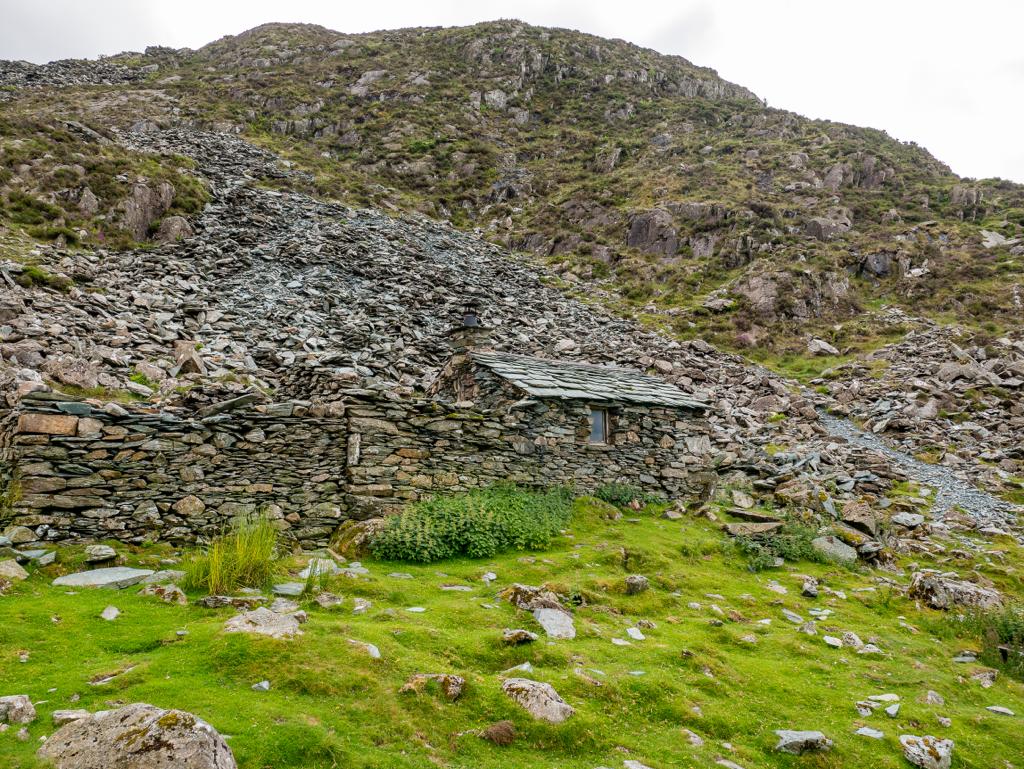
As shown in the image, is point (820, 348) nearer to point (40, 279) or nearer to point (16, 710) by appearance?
point (16, 710)

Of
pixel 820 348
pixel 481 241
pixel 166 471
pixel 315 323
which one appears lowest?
pixel 166 471

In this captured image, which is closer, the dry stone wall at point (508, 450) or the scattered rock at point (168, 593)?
the scattered rock at point (168, 593)

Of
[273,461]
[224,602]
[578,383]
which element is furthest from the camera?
[578,383]

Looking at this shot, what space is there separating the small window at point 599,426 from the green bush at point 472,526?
281 centimetres

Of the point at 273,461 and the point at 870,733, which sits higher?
the point at 273,461

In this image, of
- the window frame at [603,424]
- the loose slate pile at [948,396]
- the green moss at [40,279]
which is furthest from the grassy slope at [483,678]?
the green moss at [40,279]

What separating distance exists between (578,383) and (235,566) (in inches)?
417

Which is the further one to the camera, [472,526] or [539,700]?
[472,526]

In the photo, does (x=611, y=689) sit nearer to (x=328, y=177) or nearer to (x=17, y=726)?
(x=17, y=726)

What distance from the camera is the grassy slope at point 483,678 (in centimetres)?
464

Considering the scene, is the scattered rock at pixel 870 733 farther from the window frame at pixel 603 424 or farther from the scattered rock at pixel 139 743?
the window frame at pixel 603 424

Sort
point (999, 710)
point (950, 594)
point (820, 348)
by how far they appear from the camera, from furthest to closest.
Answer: point (820, 348)
point (950, 594)
point (999, 710)

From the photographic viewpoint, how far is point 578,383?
1633 centimetres

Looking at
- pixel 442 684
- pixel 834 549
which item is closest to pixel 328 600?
pixel 442 684
